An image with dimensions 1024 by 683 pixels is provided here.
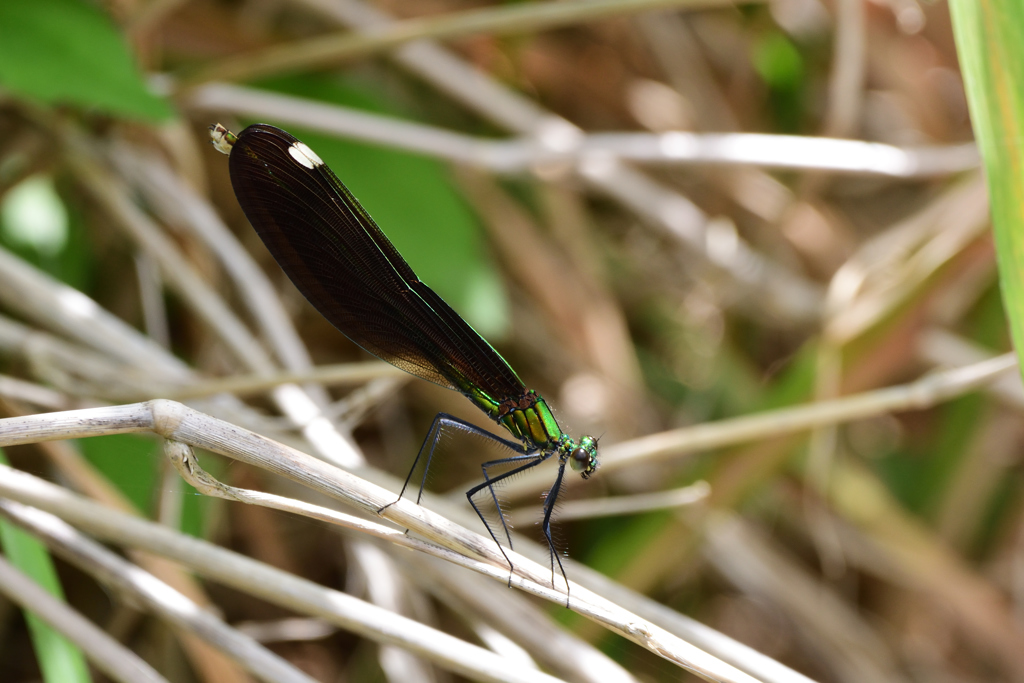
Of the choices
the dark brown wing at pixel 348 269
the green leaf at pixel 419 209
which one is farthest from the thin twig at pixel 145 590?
the green leaf at pixel 419 209

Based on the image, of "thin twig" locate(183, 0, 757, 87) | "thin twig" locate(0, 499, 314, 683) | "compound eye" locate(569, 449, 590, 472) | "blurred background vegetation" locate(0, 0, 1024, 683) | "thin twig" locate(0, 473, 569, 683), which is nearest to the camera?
"thin twig" locate(0, 473, 569, 683)

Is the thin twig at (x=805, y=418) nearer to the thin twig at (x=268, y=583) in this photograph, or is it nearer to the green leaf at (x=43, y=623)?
the thin twig at (x=268, y=583)

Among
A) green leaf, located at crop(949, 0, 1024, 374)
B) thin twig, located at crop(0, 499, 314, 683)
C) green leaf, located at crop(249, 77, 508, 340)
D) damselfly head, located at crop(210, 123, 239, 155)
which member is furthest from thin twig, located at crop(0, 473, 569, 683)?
green leaf, located at crop(249, 77, 508, 340)

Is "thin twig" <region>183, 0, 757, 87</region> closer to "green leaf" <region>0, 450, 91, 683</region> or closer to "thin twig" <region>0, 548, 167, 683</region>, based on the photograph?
"green leaf" <region>0, 450, 91, 683</region>

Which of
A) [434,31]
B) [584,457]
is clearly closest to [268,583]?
[584,457]

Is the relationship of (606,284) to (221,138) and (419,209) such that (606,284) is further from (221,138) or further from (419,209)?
(221,138)

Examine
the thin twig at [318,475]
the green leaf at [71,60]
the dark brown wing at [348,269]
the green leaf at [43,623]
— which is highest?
the green leaf at [71,60]

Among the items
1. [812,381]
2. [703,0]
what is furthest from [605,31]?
[812,381]

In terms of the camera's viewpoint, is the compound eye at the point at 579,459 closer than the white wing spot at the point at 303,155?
No
